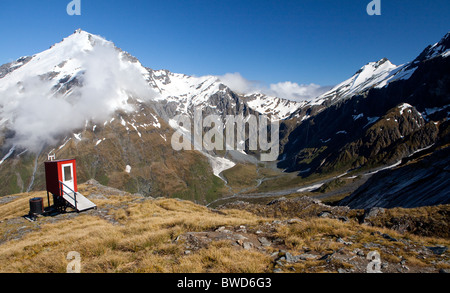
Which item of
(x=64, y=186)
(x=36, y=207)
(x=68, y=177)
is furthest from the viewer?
(x=68, y=177)

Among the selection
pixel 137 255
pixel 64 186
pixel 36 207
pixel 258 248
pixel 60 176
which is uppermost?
pixel 60 176

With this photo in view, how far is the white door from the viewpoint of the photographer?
95.3 feet

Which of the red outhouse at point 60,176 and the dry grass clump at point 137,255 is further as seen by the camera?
the red outhouse at point 60,176

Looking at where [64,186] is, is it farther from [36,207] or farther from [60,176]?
[36,207]

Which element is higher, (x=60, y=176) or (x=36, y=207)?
(x=60, y=176)

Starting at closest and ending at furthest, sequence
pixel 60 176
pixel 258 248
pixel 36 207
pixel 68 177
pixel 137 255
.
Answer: pixel 137 255, pixel 258 248, pixel 36 207, pixel 60 176, pixel 68 177

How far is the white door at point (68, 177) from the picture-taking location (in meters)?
29.0

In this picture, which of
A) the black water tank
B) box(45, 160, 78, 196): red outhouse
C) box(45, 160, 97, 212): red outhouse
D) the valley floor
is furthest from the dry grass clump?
box(45, 160, 78, 196): red outhouse

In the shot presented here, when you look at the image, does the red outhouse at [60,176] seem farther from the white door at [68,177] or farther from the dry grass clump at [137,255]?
the dry grass clump at [137,255]

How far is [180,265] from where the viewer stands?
880 cm

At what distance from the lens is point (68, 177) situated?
98.1 feet

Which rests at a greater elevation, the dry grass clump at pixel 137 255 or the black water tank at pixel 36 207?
the dry grass clump at pixel 137 255

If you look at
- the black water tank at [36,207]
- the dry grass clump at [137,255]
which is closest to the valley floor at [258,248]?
the dry grass clump at [137,255]

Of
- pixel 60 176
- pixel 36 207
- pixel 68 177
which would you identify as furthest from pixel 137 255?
pixel 68 177
